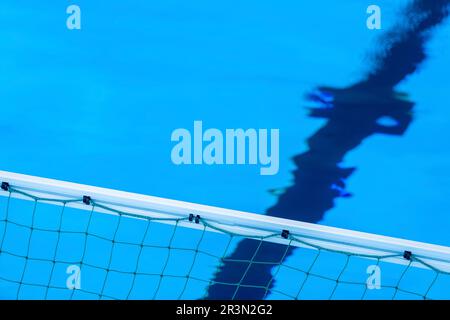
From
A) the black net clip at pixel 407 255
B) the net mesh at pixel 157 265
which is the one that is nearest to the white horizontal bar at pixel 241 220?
the black net clip at pixel 407 255

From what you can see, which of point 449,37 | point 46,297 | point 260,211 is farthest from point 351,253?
point 46,297

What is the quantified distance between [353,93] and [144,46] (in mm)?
594

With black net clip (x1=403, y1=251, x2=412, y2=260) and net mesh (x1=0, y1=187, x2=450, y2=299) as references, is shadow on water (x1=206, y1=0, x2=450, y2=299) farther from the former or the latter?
black net clip (x1=403, y1=251, x2=412, y2=260)

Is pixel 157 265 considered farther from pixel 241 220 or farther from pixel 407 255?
pixel 407 255

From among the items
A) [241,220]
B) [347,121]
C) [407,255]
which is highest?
[347,121]

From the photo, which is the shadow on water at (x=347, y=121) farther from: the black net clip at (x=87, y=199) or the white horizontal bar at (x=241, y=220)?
the black net clip at (x=87, y=199)

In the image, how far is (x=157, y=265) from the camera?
8.40 ft

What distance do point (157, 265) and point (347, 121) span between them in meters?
0.66

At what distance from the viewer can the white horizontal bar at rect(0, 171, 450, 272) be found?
2.22m

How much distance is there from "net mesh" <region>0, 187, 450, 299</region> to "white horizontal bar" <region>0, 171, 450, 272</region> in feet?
0.94

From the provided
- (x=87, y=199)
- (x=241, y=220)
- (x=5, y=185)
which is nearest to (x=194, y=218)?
(x=241, y=220)

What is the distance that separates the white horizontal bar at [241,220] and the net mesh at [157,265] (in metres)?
0.29

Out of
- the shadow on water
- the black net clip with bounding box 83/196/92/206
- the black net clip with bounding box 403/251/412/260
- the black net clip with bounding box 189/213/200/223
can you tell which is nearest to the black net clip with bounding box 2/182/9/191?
the black net clip with bounding box 83/196/92/206
